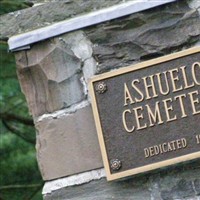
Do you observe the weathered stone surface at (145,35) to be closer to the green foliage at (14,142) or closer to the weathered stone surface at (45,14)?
the weathered stone surface at (45,14)

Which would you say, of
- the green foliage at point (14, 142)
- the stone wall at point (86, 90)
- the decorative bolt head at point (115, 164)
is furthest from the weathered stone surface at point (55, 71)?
the green foliage at point (14, 142)

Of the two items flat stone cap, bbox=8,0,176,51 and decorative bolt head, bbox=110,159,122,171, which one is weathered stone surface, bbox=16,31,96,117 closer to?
flat stone cap, bbox=8,0,176,51

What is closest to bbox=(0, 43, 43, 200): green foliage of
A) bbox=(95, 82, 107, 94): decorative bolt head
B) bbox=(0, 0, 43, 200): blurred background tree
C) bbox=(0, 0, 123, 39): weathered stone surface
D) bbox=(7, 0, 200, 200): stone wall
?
bbox=(0, 0, 43, 200): blurred background tree

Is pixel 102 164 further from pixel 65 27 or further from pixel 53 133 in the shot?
pixel 65 27

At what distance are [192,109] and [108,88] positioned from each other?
Answer: 30 centimetres

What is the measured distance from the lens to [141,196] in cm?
320

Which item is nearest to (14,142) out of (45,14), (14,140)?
(14,140)

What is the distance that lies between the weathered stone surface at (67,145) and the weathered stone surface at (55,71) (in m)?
0.05

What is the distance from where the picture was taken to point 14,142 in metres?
6.07

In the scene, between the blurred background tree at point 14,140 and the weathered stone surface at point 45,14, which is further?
the blurred background tree at point 14,140

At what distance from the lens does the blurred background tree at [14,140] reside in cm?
572

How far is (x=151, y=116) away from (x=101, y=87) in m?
0.20

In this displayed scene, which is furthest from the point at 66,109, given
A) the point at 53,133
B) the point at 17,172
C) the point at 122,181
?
the point at 17,172

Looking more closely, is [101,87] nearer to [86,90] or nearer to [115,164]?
[86,90]
